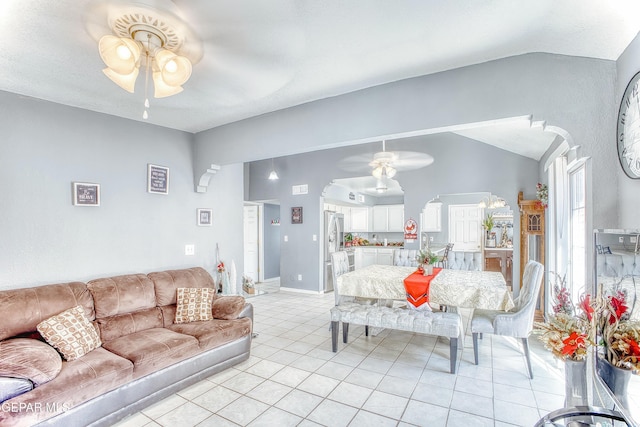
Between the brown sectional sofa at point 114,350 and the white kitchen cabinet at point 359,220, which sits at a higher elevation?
the white kitchen cabinet at point 359,220

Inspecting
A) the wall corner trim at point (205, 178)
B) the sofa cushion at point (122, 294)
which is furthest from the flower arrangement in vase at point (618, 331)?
the wall corner trim at point (205, 178)

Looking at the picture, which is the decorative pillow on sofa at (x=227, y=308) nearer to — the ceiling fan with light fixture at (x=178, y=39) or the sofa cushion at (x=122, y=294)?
the sofa cushion at (x=122, y=294)

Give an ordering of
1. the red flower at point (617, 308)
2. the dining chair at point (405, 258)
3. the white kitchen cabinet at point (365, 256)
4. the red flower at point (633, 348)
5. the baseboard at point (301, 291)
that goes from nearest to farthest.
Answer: the red flower at point (633, 348)
the red flower at point (617, 308)
the dining chair at point (405, 258)
the baseboard at point (301, 291)
the white kitchen cabinet at point (365, 256)

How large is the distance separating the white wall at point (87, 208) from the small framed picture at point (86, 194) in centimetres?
5

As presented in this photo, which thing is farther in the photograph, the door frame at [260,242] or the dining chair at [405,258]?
the door frame at [260,242]

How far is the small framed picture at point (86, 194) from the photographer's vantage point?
303 cm

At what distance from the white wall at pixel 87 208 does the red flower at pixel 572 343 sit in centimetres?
378

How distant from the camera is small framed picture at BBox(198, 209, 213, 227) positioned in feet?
13.6

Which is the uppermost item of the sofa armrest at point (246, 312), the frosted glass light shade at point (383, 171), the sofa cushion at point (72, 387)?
the frosted glass light shade at point (383, 171)

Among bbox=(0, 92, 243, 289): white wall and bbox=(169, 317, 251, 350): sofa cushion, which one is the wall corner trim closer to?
bbox=(0, 92, 243, 289): white wall

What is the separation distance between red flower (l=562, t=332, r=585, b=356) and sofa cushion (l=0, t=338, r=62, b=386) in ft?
9.96

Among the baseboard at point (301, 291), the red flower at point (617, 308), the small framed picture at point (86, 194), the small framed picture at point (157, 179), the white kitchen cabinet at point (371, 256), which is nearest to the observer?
the red flower at point (617, 308)

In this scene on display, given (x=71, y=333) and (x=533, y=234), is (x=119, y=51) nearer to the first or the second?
(x=71, y=333)

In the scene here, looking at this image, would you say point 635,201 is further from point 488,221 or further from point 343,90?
point 488,221
